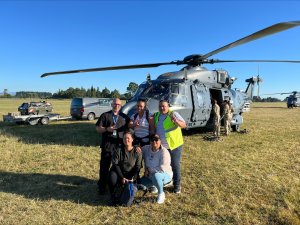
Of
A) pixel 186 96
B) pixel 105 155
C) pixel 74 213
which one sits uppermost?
pixel 186 96

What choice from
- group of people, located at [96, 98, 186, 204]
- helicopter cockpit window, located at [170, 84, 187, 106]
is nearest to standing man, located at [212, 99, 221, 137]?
helicopter cockpit window, located at [170, 84, 187, 106]

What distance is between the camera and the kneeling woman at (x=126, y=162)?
208 inches

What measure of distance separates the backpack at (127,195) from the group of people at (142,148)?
12cm

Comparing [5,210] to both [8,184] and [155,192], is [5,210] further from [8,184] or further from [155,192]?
[155,192]

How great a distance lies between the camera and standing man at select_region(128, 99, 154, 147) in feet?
18.6

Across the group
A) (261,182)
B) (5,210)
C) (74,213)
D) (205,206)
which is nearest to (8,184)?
(5,210)

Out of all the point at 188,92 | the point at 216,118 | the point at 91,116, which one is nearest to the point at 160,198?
the point at 188,92

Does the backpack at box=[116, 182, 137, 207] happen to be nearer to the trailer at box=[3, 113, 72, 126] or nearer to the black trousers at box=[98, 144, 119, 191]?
the black trousers at box=[98, 144, 119, 191]

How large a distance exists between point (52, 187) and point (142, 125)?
7.46 feet

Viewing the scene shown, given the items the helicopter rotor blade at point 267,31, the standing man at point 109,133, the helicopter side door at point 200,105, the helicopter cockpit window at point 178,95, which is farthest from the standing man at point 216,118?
the standing man at point 109,133

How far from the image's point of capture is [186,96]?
11305mm

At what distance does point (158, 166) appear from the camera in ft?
17.9

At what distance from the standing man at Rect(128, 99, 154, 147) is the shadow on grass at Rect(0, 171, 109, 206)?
1250 millimetres

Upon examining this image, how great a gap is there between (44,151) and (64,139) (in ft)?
8.02
